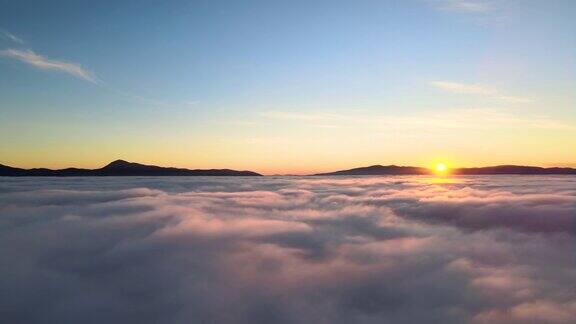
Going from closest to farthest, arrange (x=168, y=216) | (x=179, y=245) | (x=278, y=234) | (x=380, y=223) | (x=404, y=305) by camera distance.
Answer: (x=404, y=305) → (x=179, y=245) → (x=278, y=234) → (x=380, y=223) → (x=168, y=216)

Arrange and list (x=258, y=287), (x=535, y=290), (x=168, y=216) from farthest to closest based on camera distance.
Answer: (x=168, y=216) → (x=258, y=287) → (x=535, y=290)

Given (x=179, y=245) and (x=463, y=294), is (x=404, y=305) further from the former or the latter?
(x=179, y=245)

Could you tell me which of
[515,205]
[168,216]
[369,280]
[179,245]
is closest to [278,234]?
[179,245]

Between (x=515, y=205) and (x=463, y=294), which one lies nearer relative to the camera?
(x=463, y=294)

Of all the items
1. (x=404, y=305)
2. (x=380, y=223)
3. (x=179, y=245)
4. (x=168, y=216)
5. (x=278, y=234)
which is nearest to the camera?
(x=404, y=305)

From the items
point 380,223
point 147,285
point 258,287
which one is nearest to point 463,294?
point 258,287

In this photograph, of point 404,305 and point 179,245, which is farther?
point 179,245

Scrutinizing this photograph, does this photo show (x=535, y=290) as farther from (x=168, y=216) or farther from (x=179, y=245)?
(x=168, y=216)

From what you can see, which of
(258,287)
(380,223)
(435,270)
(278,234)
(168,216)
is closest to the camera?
(258,287)
